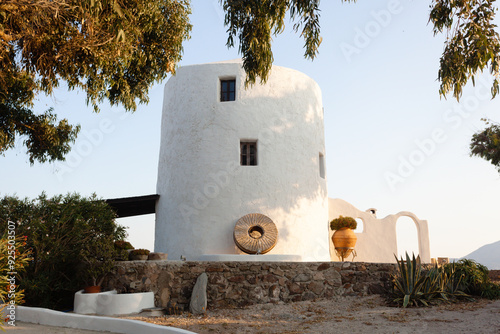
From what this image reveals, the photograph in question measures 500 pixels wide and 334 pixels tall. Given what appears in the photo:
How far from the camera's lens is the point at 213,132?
13938mm

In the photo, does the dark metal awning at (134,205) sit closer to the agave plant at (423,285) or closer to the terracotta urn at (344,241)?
the terracotta urn at (344,241)

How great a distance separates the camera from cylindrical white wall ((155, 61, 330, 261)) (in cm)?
1341

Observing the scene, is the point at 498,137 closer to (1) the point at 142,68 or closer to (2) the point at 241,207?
(2) the point at 241,207

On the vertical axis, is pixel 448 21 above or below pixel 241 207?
above

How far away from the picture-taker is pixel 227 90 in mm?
14570

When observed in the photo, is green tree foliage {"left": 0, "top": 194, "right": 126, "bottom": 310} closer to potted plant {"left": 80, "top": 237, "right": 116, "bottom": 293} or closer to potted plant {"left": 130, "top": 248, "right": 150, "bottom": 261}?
potted plant {"left": 80, "top": 237, "right": 116, "bottom": 293}

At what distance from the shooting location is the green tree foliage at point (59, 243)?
30.1 ft

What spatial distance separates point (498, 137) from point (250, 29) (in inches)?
510

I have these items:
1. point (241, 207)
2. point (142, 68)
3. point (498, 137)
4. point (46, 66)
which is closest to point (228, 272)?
point (241, 207)

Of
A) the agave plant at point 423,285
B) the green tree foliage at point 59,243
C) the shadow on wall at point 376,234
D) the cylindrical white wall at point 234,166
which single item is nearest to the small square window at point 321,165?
the cylindrical white wall at point 234,166

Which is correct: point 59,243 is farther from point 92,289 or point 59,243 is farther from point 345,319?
point 345,319

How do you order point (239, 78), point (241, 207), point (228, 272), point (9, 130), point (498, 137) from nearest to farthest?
1. point (228, 272)
2. point (9, 130)
3. point (241, 207)
4. point (239, 78)
5. point (498, 137)

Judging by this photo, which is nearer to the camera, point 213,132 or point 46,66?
point 46,66

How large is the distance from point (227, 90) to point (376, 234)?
8.81 metres
